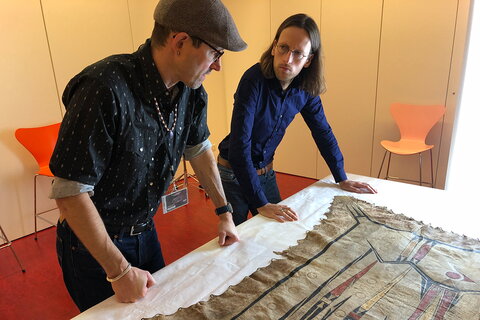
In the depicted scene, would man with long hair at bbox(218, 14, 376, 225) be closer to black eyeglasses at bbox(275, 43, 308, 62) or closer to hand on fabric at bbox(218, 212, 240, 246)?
black eyeglasses at bbox(275, 43, 308, 62)

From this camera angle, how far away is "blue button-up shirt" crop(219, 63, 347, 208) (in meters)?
1.50

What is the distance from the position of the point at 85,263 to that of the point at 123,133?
17.6 inches

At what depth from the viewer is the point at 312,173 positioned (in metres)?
4.30

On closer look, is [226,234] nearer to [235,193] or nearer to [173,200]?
[173,200]

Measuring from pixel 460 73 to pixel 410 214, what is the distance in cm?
215

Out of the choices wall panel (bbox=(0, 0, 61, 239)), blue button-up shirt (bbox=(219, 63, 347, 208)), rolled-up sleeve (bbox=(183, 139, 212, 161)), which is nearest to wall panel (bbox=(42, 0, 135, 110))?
wall panel (bbox=(0, 0, 61, 239))

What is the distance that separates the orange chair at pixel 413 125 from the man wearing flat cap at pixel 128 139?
2.63 meters

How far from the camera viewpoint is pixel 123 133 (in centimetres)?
89

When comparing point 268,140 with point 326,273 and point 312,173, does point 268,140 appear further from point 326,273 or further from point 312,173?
point 312,173

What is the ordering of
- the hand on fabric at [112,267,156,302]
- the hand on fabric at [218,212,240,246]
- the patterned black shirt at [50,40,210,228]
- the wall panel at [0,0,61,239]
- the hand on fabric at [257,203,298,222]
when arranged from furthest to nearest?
the wall panel at [0,0,61,239] < the hand on fabric at [257,203,298,222] < the hand on fabric at [218,212,240,246] < the hand on fabric at [112,267,156,302] < the patterned black shirt at [50,40,210,228]

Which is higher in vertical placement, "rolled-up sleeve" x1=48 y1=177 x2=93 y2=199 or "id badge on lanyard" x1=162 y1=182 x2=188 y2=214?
"rolled-up sleeve" x1=48 y1=177 x2=93 y2=199

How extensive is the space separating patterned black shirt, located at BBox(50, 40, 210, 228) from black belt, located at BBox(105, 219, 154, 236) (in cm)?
2

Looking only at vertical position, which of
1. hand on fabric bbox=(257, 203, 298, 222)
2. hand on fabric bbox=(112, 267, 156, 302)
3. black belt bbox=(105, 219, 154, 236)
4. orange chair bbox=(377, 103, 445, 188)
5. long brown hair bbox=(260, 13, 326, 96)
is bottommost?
orange chair bbox=(377, 103, 445, 188)

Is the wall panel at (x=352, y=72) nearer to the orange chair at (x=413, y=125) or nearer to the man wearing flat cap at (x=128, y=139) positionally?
the orange chair at (x=413, y=125)
